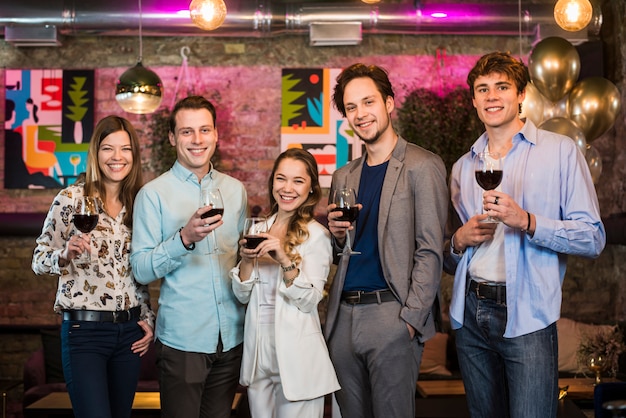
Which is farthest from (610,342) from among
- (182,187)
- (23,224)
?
(23,224)

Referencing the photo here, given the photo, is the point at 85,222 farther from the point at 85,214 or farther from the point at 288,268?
the point at 288,268

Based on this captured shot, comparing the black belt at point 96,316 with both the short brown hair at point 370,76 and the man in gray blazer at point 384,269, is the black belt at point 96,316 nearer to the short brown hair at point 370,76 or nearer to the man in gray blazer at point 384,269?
the man in gray blazer at point 384,269

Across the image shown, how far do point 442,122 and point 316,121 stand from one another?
1096mm

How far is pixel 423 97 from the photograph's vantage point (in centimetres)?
647

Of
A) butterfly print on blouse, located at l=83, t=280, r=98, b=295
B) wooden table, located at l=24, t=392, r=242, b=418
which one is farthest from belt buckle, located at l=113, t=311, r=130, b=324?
wooden table, located at l=24, t=392, r=242, b=418

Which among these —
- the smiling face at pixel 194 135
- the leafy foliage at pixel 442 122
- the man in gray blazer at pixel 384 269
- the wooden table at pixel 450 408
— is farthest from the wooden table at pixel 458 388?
the smiling face at pixel 194 135

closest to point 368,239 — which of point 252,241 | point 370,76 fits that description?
point 252,241

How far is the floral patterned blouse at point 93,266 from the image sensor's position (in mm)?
2895

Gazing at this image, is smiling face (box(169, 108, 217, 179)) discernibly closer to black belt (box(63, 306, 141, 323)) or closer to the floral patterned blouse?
the floral patterned blouse

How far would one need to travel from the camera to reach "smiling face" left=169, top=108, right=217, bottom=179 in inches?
112

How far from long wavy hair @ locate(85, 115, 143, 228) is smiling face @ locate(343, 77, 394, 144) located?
941 mm

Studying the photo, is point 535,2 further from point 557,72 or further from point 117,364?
point 117,364

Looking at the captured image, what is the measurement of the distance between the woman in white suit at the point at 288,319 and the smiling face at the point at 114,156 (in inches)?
26.4

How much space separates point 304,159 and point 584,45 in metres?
4.07
